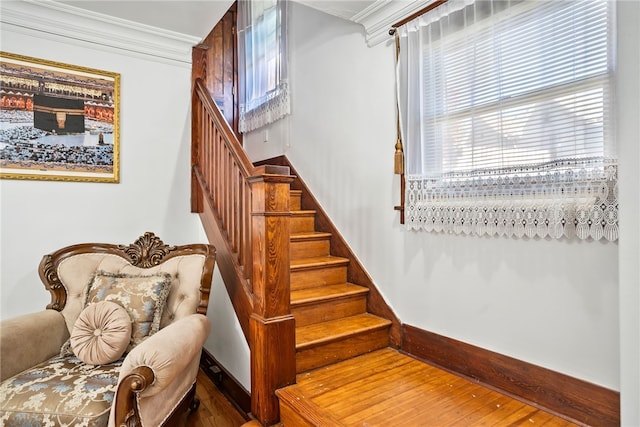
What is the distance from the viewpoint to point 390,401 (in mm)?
1751

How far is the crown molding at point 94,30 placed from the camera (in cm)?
230

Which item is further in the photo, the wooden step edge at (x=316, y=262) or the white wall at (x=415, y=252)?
the wooden step edge at (x=316, y=262)

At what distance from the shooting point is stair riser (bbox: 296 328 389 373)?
2072mm

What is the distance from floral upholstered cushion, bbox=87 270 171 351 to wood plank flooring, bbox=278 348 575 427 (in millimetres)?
797

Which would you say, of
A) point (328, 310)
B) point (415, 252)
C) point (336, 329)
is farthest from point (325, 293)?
point (415, 252)

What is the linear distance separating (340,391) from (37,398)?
1326mm

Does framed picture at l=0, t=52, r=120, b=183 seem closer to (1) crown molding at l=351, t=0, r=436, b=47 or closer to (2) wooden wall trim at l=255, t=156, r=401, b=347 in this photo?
(2) wooden wall trim at l=255, t=156, r=401, b=347

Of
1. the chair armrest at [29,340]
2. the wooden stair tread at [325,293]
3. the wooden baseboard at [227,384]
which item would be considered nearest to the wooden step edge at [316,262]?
the wooden stair tread at [325,293]

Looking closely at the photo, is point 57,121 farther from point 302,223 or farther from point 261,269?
point 302,223

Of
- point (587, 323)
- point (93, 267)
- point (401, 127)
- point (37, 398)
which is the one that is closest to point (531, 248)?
point (587, 323)

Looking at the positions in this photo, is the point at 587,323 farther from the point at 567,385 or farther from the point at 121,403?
the point at 121,403

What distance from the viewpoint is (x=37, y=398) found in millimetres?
1473

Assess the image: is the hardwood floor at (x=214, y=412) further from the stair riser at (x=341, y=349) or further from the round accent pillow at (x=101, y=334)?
the round accent pillow at (x=101, y=334)

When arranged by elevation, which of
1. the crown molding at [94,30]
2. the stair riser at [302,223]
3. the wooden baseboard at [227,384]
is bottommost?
the wooden baseboard at [227,384]
